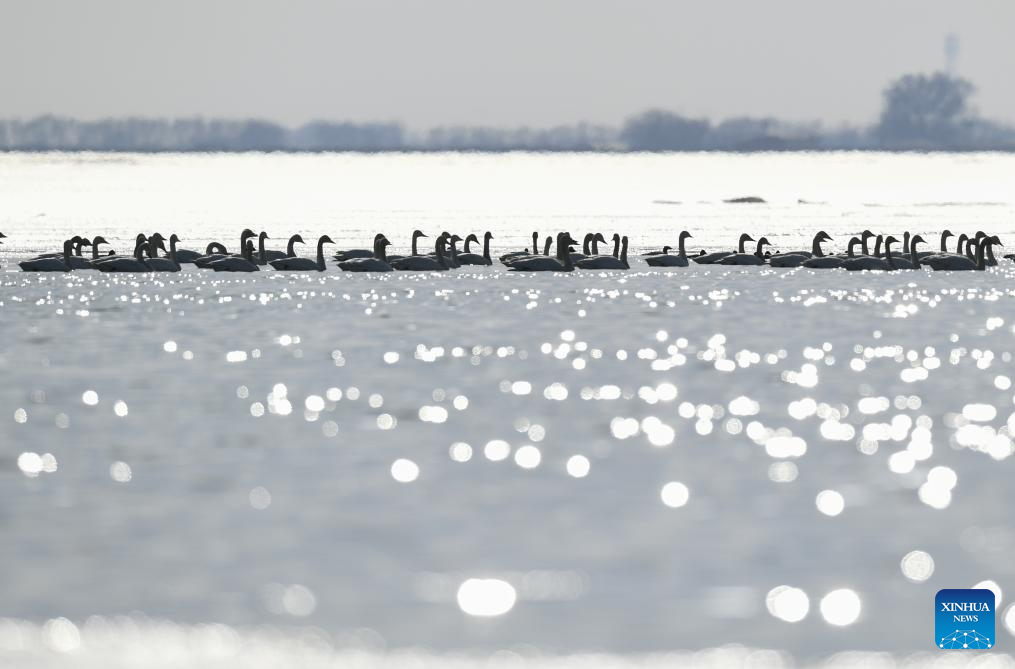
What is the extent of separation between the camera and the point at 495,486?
1549 centimetres

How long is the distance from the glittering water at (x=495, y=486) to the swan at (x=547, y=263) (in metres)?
19.5

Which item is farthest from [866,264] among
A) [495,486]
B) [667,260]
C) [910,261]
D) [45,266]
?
[495,486]

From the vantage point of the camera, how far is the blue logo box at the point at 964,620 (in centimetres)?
1077

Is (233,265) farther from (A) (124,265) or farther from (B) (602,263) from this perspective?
(B) (602,263)

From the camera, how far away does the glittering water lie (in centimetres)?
1116

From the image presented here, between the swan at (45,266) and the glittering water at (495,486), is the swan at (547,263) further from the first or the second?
the glittering water at (495,486)

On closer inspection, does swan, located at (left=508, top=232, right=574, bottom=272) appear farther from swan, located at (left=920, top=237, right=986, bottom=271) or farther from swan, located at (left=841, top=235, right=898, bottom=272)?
swan, located at (left=920, top=237, right=986, bottom=271)

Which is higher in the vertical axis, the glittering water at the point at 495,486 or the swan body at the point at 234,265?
the glittering water at the point at 495,486

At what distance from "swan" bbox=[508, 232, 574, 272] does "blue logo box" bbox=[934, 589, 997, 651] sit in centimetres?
4304

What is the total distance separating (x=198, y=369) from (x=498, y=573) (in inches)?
532

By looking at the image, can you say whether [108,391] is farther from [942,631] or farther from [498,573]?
[942,631]

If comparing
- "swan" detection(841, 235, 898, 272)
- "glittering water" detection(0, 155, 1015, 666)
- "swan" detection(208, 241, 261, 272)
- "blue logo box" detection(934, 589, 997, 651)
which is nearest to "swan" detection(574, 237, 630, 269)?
"swan" detection(841, 235, 898, 272)

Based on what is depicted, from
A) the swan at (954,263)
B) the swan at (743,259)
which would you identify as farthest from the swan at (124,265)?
the swan at (954,263)

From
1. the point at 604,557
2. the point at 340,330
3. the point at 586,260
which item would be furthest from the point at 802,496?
the point at 586,260
